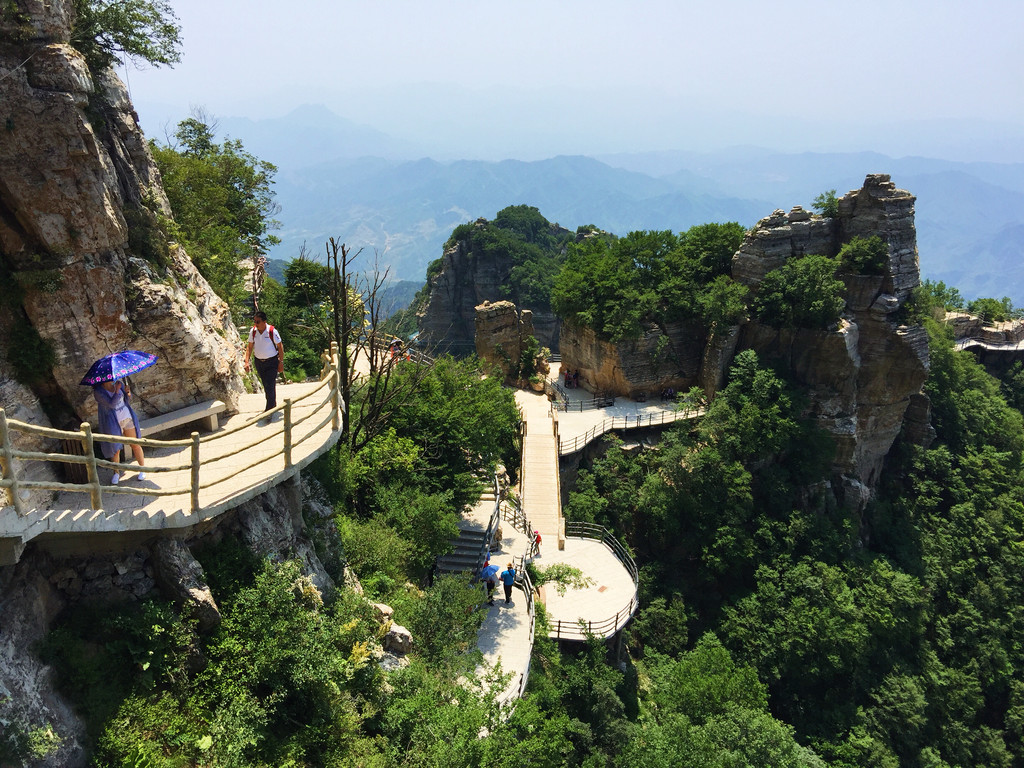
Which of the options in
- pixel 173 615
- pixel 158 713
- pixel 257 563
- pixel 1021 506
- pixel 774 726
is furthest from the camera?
pixel 1021 506

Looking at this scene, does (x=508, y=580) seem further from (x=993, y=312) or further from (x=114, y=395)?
(x=993, y=312)

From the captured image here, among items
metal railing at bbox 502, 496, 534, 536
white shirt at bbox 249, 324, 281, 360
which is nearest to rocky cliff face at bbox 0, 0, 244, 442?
white shirt at bbox 249, 324, 281, 360

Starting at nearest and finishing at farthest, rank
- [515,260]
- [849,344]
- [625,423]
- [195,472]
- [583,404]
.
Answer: [195,472]
[849,344]
[625,423]
[583,404]
[515,260]

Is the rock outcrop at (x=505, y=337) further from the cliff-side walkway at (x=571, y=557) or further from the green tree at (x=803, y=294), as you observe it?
the green tree at (x=803, y=294)

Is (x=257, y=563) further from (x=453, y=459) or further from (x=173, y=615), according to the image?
(x=453, y=459)

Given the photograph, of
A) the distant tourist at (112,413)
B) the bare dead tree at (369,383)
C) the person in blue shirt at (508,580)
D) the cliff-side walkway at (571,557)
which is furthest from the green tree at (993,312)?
the distant tourist at (112,413)

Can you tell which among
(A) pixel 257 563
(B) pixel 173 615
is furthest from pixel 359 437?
(B) pixel 173 615

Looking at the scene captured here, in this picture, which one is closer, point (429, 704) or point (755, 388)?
point (429, 704)

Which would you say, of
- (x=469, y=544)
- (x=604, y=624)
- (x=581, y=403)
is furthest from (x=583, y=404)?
(x=604, y=624)
